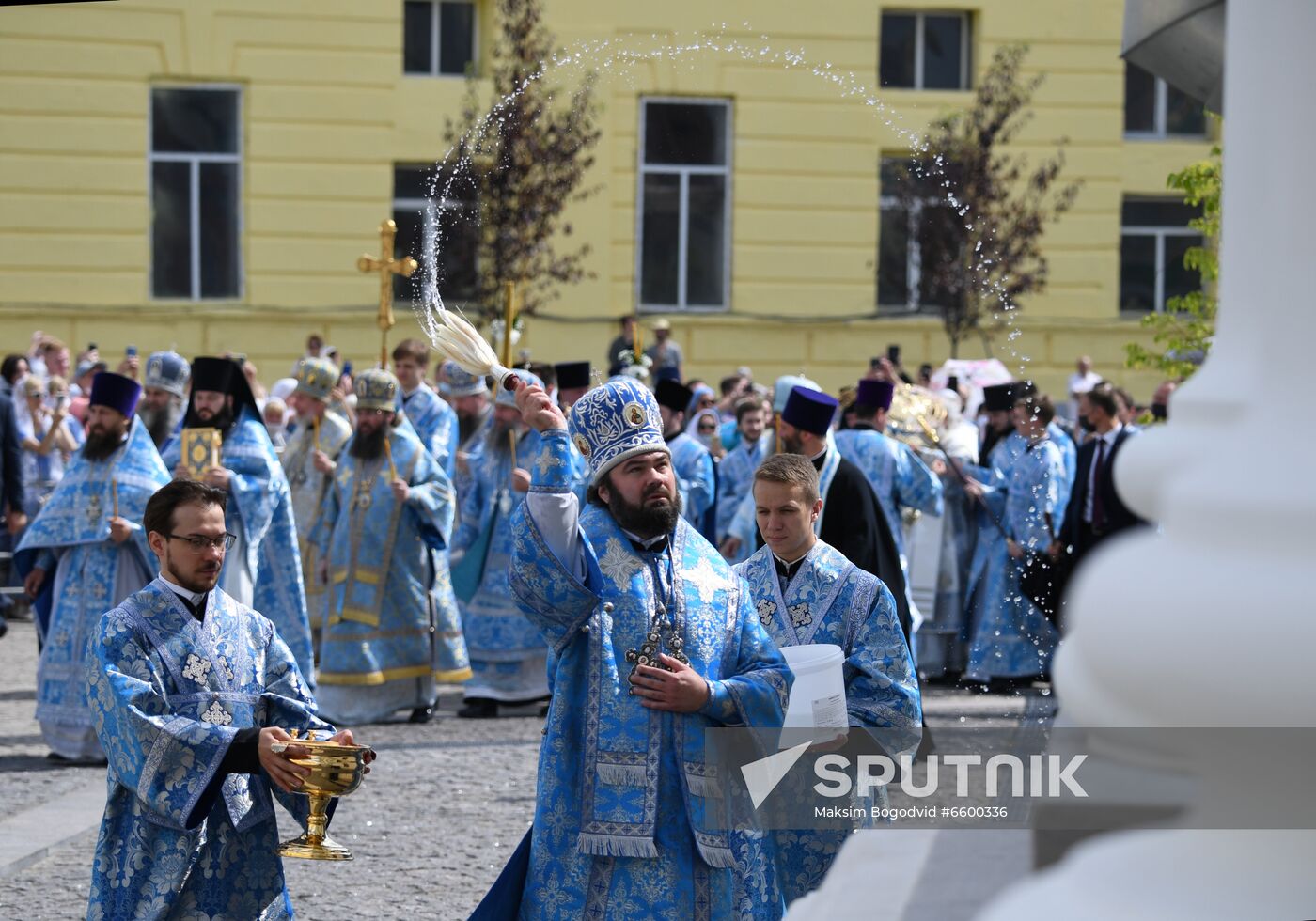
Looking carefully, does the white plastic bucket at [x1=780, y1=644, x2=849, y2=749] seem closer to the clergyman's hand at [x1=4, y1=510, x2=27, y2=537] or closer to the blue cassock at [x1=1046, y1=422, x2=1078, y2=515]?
the blue cassock at [x1=1046, y1=422, x2=1078, y2=515]

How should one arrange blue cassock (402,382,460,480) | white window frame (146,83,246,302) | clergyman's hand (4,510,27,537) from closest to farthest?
blue cassock (402,382,460,480) → clergyman's hand (4,510,27,537) → white window frame (146,83,246,302)

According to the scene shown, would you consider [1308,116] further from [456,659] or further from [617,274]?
[617,274]

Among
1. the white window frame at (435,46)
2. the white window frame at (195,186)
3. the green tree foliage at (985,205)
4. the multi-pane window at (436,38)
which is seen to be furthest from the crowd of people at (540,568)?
the multi-pane window at (436,38)

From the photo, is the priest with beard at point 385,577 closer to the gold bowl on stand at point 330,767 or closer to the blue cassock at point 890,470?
the blue cassock at point 890,470

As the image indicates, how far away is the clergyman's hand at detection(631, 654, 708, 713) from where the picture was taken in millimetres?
4348

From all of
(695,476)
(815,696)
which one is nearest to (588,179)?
(695,476)

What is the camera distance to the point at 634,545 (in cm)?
461

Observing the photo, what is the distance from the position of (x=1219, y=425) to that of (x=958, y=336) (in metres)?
21.0

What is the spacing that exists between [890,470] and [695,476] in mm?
1874

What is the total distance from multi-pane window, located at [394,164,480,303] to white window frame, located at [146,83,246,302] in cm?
169

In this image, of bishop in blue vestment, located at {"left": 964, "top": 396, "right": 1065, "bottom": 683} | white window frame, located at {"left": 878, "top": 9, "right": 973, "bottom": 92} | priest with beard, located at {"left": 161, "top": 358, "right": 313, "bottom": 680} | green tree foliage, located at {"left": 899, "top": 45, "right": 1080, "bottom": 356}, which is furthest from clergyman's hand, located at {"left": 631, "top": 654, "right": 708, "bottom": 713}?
white window frame, located at {"left": 878, "top": 9, "right": 973, "bottom": 92}

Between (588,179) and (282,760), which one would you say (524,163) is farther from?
(282,760)

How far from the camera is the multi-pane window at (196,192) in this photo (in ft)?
70.4

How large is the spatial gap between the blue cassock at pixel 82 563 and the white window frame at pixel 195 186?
12.1 metres
